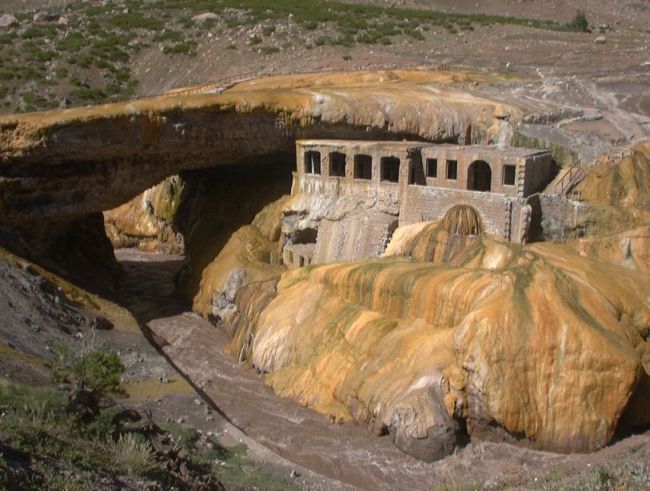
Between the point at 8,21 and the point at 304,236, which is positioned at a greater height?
the point at 8,21

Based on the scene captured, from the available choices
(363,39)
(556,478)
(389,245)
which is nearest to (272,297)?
(389,245)

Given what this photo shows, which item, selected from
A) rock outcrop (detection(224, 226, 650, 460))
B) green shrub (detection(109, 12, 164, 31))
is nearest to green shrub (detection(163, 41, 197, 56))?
green shrub (detection(109, 12, 164, 31))

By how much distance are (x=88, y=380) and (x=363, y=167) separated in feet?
65.7

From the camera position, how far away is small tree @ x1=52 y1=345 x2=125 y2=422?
19.2m

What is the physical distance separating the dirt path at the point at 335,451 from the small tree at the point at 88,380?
162 inches

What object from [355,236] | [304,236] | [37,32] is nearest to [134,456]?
[355,236]

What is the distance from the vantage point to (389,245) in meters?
33.4

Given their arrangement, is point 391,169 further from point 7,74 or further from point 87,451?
point 7,74

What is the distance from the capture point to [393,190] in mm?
34531

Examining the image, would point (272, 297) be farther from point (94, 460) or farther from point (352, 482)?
point (94, 460)

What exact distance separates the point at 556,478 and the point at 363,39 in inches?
2143

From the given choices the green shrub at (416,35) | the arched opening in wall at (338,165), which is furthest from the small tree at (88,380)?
the green shrub at (416,35)

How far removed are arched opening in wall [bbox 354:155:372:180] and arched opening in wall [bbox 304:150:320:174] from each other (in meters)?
1.91

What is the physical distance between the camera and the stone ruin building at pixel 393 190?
104ft
